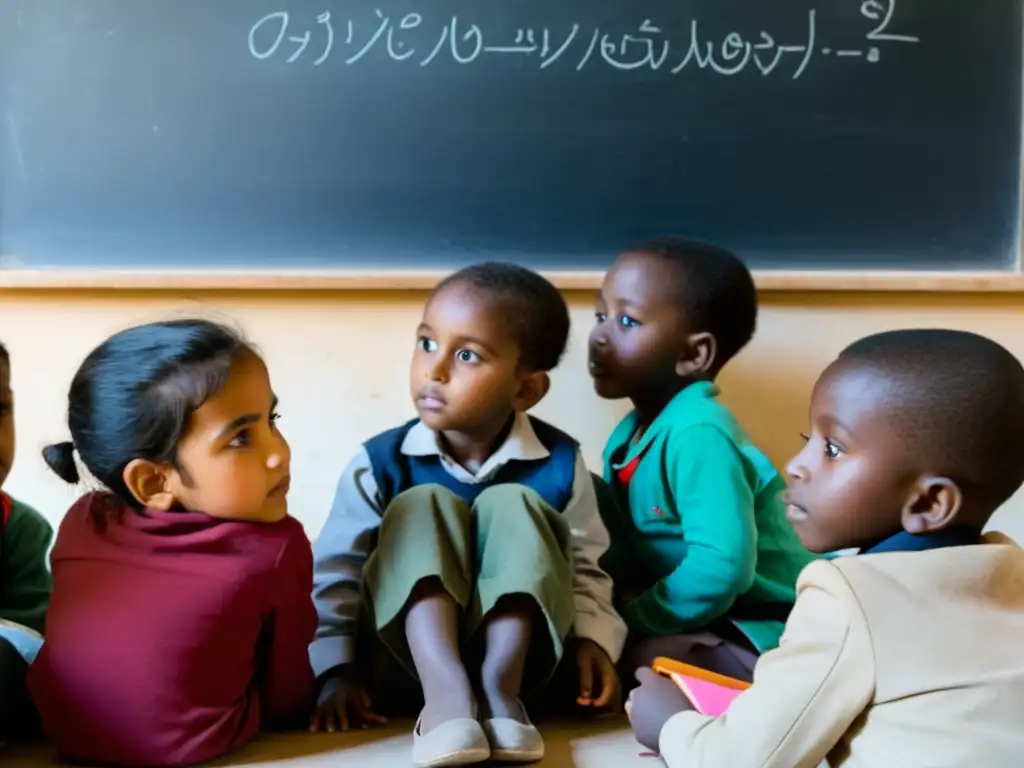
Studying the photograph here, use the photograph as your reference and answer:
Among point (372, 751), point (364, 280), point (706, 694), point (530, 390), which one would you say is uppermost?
point (364, 280)

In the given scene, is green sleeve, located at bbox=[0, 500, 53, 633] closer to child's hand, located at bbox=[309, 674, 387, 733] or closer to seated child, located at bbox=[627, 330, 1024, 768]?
child's hand, located at bbox=[309, 674, 387, 733]

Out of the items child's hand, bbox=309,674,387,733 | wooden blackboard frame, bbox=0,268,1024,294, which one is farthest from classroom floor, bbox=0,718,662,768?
wooden blackboard frame, bbox=0,268,1024,294

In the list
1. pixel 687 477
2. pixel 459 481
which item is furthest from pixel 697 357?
pixel 459 481

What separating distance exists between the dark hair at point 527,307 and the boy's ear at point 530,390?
1 centimetres

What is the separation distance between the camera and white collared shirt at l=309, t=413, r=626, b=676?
3.92 ft

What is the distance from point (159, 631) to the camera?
0.98m

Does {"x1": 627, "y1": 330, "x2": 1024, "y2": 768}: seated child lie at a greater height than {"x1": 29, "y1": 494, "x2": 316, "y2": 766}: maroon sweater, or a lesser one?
greater

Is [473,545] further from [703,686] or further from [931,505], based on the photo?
[931,505]

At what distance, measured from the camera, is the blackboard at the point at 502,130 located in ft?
5.13

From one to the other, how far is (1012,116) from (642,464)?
0.86 meters

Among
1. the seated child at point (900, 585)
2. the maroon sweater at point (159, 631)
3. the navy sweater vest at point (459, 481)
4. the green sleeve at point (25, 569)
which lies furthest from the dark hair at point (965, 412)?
the green sleeve at point (25, 569)

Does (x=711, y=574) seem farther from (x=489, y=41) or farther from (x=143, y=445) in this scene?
(x=489, y=41)

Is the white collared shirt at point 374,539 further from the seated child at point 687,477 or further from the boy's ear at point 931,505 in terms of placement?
the boy's ear at point 931,505

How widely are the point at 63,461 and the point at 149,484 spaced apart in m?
0.13
